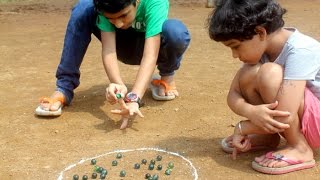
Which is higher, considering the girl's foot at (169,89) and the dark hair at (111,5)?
the dark hair at (111,5)

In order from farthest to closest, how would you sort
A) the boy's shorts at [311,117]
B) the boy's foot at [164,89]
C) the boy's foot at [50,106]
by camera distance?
the boy's foot at [164,89], the boy's foot at [50,106], the boy's shorts at [311,117]

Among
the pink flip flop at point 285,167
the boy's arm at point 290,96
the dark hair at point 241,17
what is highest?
the dark hair at point 241,17

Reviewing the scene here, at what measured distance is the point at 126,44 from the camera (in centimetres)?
379

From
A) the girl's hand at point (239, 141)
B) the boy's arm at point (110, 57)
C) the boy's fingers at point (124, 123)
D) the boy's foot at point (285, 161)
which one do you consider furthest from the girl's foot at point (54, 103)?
the boy's foot at point (285, 161)

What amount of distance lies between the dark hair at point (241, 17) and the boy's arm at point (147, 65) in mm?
832

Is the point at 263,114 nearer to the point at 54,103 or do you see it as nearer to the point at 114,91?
the point at 114,91

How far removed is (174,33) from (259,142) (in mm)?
1056

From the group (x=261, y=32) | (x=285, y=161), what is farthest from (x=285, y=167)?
(x=261, y=32)

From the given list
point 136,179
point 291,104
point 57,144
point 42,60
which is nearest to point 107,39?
point 57,144

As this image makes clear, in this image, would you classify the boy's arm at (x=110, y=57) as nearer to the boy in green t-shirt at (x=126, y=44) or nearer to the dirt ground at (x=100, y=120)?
the boy in green t-shirt at (x=126, y=44)

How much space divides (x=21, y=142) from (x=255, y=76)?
4.79 ft

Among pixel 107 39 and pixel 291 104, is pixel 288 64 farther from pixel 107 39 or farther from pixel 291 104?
pixel 107 39

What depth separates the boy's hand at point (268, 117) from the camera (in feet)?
8.16

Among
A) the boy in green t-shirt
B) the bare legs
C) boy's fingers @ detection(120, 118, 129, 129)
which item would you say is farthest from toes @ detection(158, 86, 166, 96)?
the bare legs
